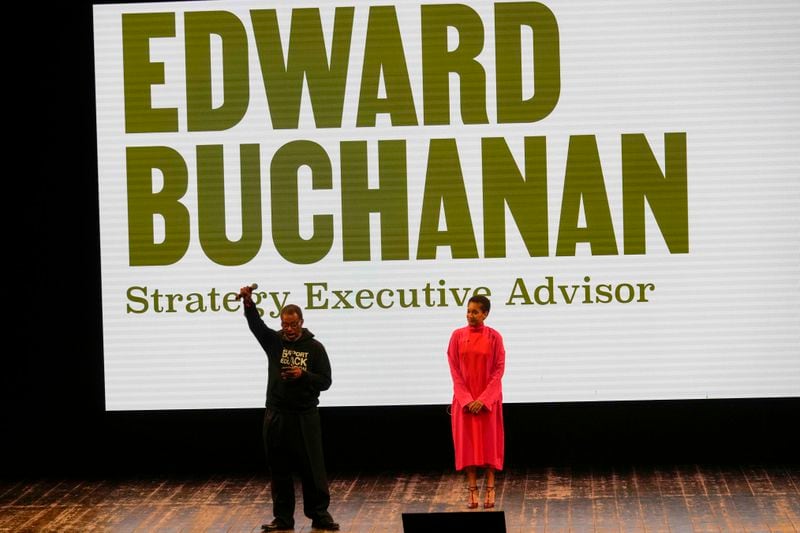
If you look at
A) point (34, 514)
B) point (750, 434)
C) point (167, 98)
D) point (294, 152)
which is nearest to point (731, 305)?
point (750, 434)

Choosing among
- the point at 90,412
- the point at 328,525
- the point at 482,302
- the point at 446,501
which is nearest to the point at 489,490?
the point at 446,501

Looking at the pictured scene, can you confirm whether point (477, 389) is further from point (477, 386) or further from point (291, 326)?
point (291, 326)

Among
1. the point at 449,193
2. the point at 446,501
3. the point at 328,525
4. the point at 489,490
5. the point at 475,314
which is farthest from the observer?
the point at 449,193

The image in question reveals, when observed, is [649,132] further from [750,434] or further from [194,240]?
[194,240]

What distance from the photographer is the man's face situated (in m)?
7.58

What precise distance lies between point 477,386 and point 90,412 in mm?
3164

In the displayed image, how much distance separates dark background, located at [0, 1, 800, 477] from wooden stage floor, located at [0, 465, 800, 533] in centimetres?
20

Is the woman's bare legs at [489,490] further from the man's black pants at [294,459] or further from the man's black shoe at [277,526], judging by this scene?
the man's black shoe at [277,526]

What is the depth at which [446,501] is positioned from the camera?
848 cm

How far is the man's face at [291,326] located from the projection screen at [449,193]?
1.72 m

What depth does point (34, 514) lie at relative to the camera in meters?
8.35

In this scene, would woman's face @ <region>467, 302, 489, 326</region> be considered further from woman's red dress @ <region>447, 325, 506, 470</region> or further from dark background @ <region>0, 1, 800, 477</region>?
dark background @ <region>0, 1, 800, 477</region>

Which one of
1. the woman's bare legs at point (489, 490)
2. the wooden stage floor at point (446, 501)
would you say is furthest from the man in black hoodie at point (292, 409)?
the woman's bare legs at point (489, 490)

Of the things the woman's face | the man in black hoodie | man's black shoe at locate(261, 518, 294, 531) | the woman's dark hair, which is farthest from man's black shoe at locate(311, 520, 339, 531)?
the woman's dark hair
